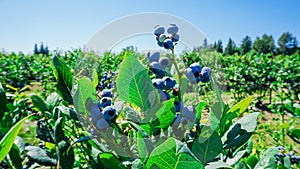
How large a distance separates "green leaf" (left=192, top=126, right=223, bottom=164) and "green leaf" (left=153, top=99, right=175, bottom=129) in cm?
5

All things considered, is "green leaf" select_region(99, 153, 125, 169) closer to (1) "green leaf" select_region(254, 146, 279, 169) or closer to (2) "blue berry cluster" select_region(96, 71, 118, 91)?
(2) "blue berry cluster" select_region(96, 71, 118, 91)

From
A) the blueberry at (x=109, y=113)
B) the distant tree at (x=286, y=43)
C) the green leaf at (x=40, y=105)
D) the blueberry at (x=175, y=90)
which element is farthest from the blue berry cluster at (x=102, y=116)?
the distant tree at (x=286, y=43)

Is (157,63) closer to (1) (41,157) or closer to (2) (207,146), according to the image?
(2) (207,146)

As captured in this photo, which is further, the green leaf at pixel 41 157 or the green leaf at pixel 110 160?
the green leaf at pixel 41 157

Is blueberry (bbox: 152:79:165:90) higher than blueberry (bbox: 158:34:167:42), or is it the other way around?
blueberry (bbox: 158:34:167:42)

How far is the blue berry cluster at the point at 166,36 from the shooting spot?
488 mm

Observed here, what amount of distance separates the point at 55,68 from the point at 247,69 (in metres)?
8.01

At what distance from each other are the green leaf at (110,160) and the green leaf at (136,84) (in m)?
0.09

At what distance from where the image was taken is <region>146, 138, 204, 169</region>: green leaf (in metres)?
0.36

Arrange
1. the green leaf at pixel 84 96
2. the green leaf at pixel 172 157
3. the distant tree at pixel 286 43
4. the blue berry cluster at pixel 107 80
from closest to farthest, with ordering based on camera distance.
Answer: the green leaf at pixel 172 157, the green leaf at pixel 84 96, the blue berry cluster at pixel 107 80, the distant tree at pixel 286 43

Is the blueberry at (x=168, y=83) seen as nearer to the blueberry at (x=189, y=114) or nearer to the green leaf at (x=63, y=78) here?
the blueberry at (x=189, y=114)

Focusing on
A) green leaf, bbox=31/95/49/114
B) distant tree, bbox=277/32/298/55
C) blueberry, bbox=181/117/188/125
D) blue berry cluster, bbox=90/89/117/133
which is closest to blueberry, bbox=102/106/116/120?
blue berry cluster, bbox=90/89/117/133

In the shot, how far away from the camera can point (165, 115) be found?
438 millimetres

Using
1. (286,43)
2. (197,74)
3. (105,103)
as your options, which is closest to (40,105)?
(105,103)
